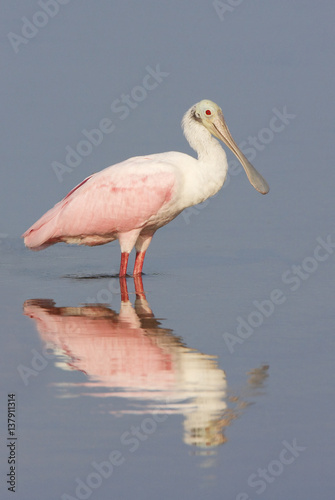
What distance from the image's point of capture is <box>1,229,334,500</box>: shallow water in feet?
22.5

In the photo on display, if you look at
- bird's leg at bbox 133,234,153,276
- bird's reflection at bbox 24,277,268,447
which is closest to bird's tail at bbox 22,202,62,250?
bird's leg at bbox 133,234,153,276

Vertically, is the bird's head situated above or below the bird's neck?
above

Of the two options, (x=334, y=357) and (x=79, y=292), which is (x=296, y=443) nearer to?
(x=334, y=357)

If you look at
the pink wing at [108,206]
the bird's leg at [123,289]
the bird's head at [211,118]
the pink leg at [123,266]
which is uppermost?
the bird's head at [211,118]

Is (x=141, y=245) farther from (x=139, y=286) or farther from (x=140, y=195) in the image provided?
(x=139, y=286)

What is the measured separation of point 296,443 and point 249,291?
213 inches

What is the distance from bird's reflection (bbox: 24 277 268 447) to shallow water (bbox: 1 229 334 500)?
16 millimetres

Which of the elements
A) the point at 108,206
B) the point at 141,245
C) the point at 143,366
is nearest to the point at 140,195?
the point at 108,206

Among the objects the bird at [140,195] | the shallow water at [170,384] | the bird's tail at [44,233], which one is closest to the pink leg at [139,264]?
the bird at [140,195]

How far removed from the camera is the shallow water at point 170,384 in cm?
686

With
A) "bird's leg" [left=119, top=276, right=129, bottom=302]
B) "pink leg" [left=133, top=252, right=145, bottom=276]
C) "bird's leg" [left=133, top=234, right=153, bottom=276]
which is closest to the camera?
"bird's leg" [left=119, top=276, right=129, bottom=302]

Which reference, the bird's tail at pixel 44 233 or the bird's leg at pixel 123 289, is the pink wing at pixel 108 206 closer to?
the bird's tail at pixel 44 233

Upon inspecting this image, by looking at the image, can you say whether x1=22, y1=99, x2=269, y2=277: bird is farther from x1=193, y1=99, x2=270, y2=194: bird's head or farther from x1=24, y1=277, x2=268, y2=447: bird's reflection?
x1=24, y1=277, x2=268, y2=447: bird's reflection

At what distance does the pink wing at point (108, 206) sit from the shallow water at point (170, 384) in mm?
589
